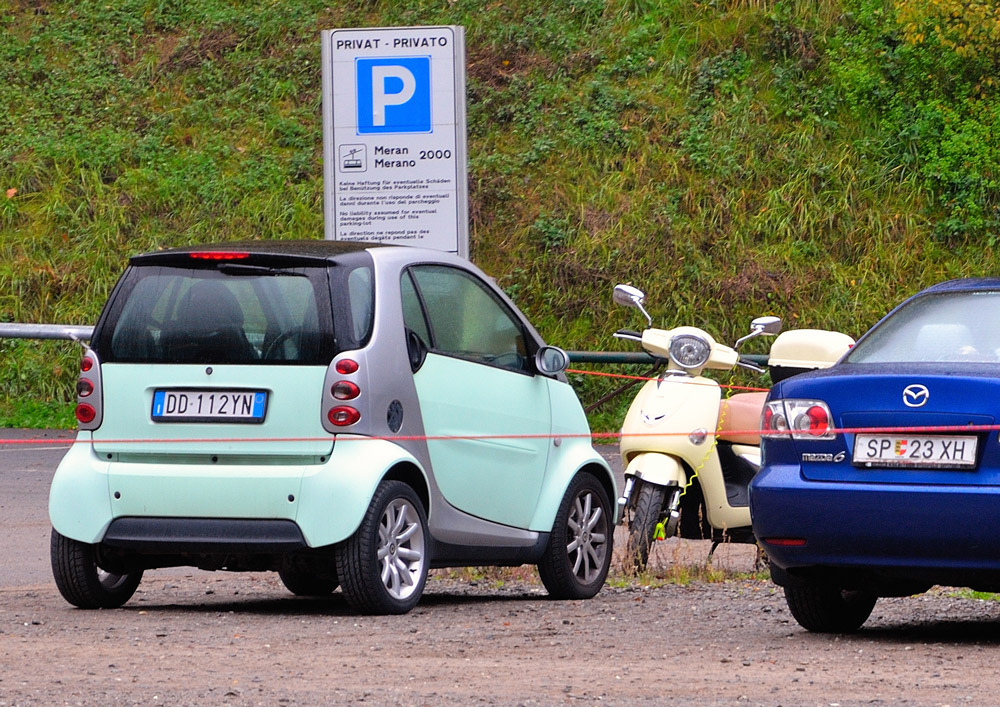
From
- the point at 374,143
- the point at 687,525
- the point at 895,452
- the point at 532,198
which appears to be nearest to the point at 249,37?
the point at 532,198

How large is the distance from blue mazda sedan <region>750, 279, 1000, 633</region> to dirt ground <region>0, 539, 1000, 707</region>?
1.12 ft

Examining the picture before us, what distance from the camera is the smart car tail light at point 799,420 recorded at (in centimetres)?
739

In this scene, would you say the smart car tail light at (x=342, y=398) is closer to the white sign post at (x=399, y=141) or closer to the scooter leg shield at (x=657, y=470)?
the scooter leg shield at (x=657, y=470)

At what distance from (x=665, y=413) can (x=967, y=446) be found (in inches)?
116

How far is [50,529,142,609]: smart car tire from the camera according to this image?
27.6 feet

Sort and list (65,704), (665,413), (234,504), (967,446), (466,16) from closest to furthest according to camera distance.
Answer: (65,704), (967,446), (234,504), (665,413), (466,16)

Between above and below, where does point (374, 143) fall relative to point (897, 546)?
above

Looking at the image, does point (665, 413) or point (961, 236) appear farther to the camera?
point (961, 236)

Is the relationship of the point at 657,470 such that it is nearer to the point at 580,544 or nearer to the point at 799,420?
the point at 580,544

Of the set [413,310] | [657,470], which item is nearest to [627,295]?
[657,470]

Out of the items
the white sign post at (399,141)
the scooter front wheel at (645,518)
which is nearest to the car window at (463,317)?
the scooter front wheel at (645,518)

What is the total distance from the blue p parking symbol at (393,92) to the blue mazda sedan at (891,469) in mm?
4953

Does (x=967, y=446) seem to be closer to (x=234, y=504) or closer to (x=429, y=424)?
(x=429, y=424)

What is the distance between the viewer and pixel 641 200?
21.3 m
